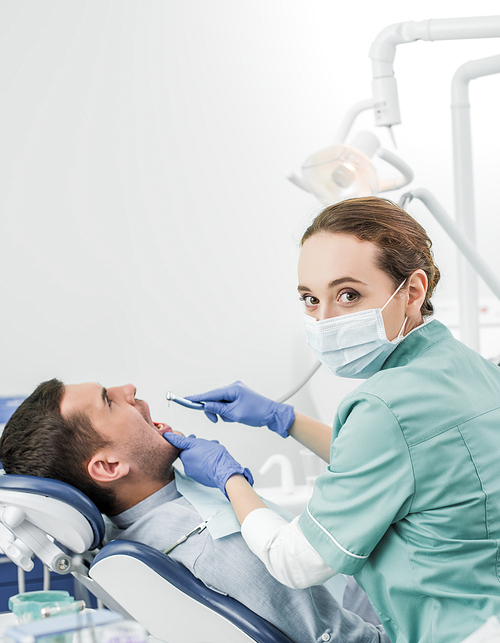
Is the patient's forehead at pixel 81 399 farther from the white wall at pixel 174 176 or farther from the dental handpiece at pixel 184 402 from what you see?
the white wall at pixel 174 176

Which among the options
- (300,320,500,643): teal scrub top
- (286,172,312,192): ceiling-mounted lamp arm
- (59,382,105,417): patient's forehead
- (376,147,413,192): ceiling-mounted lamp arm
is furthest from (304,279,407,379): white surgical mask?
(376,147,413,192): ceiling-mounted lamp arm

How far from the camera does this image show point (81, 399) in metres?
1.39

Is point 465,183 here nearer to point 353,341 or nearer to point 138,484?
point 353,341

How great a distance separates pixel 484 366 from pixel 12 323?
1749 millimetres

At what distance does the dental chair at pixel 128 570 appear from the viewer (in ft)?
3.77

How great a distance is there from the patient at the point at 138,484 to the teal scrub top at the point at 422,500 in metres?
0.32

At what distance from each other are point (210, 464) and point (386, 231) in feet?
2.06

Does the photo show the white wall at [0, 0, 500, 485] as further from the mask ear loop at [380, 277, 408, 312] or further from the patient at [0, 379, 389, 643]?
the mask ear loop at [380, 277, 408, 312]

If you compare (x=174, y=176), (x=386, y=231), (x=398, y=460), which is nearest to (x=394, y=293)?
(x=386, y=231)

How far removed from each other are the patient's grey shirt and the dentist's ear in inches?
23.8

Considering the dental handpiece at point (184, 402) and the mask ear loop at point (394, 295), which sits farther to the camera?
the dental handpiece at point (184, 402)

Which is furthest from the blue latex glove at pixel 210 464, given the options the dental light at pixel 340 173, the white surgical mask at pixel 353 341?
the dental light at pixel 340 173

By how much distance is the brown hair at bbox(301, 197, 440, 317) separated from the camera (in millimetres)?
1071

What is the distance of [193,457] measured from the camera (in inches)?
53.8
